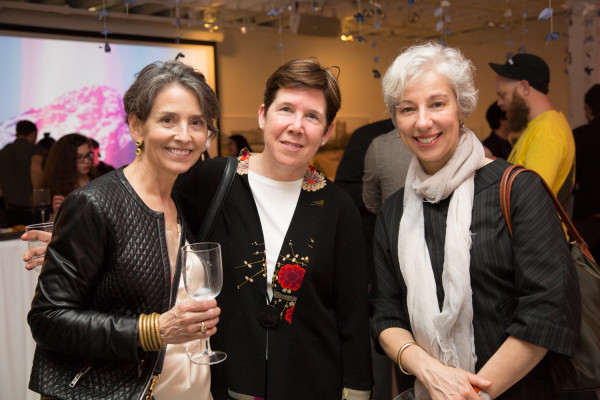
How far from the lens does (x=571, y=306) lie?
1.59m

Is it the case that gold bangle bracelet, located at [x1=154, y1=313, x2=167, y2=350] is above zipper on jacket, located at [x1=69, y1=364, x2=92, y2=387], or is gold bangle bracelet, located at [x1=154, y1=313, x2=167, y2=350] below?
above

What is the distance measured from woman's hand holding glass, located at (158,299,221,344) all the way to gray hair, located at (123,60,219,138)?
1.93 ft

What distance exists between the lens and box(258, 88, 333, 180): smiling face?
1.81m

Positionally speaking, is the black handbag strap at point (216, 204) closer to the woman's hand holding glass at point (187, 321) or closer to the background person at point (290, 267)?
the background person at point (290, 267)

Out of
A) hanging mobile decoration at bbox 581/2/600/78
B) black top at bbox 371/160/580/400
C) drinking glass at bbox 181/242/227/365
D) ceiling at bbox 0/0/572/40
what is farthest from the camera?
ceiling at bbox 0/0/572/40

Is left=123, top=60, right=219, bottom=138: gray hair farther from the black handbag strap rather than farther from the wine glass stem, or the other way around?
the wine glass stem

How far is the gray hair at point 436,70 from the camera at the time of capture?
1.75 metres

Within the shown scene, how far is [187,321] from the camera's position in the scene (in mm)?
1426

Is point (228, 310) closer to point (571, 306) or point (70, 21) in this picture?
point (571, 306)

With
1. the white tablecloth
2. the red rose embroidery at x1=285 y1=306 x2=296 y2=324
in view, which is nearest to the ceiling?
the white tablecloth

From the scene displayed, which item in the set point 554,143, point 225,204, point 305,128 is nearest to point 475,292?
point 305,128

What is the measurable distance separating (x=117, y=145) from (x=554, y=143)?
622cm

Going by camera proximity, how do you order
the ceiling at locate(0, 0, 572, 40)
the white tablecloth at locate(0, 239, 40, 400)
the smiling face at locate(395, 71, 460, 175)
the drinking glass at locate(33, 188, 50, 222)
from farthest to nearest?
the ceiling at locate(0, 0, 572, 40) < the drinking glass at locate(33, 188, 50, 222) < the white tablecloth at locate(0, 239, 40, 400) < the smiling face at locate(395, 71, 460, 175)

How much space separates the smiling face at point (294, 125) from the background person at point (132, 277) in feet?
0.76
